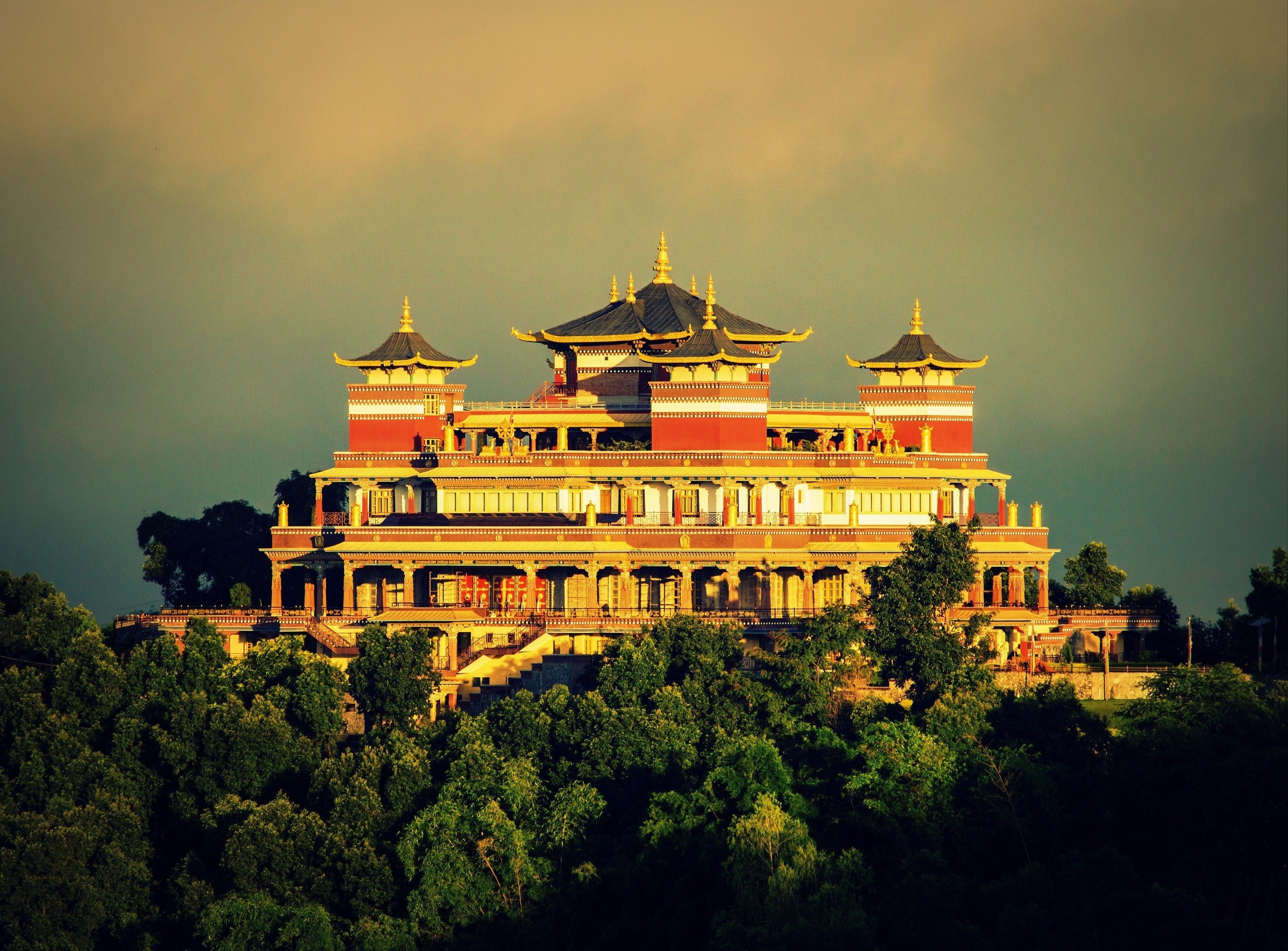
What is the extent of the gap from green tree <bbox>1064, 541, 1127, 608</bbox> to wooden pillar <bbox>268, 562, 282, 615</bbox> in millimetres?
35171

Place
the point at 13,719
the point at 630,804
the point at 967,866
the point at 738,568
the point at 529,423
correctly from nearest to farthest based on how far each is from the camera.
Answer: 1. the point at 967,866
2. the point at 630,804
3. the point at 13,719
4. the point at 738,568
5. the point at 529,423

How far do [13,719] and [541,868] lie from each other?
22161 millimetres

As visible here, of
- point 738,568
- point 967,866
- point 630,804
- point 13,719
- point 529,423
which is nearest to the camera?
point 967,866

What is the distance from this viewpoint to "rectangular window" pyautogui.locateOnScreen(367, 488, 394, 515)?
116875 mm

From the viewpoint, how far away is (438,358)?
119 meters

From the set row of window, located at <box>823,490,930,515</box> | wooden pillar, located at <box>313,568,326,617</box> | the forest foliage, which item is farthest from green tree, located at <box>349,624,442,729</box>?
row of window, located at <box>823,490,930,515</box>

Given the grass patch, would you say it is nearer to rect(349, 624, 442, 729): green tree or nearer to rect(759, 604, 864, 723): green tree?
rect(759, 604, 864, 723): green tree

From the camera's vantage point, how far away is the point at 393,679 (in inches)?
3706

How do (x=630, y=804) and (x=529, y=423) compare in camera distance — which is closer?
(x=630, y=804)

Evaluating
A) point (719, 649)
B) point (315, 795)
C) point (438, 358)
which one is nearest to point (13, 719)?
point (315, 795)

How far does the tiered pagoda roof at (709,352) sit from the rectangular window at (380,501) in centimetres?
1307

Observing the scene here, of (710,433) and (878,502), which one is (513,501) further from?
(878,502)

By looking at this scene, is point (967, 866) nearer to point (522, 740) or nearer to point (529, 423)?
point (522, 740)

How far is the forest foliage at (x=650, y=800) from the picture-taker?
7594cm
